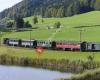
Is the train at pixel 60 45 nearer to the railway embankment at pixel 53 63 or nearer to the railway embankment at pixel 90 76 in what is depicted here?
the railway embankment at pixel 53 63

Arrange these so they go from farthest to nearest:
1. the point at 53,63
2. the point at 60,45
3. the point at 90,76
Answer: the point at 60,45, the point at 53,63, the point at 90,76

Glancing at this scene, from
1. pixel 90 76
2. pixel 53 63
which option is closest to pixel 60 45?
pixel 53 63

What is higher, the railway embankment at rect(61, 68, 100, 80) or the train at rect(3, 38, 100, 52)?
the train at rect(3, 38, 100, 52)

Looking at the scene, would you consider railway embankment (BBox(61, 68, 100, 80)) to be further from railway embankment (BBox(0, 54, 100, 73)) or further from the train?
the train

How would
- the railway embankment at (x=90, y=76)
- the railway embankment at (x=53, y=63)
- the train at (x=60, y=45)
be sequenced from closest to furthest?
the railway embankment at (x=90, y=76) < the railway embankment at (x=53, y=63) < the train at (x=60, y=45)

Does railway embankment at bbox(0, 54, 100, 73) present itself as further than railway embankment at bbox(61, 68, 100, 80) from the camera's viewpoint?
Yes

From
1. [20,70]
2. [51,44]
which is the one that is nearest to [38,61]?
[20,70]

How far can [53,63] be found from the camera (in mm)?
87312

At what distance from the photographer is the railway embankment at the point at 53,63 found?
7869 cm

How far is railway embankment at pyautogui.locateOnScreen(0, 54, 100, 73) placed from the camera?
78688 millimetres

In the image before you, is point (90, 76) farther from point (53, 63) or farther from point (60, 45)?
point (60, 45)

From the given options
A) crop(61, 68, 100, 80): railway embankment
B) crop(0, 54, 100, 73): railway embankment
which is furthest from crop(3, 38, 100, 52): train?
crop(61, 68, 100, 80): railway embankment

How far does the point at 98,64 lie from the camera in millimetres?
77875

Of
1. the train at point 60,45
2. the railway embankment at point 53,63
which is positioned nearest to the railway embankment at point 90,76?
the railway embankment at point 53,63
